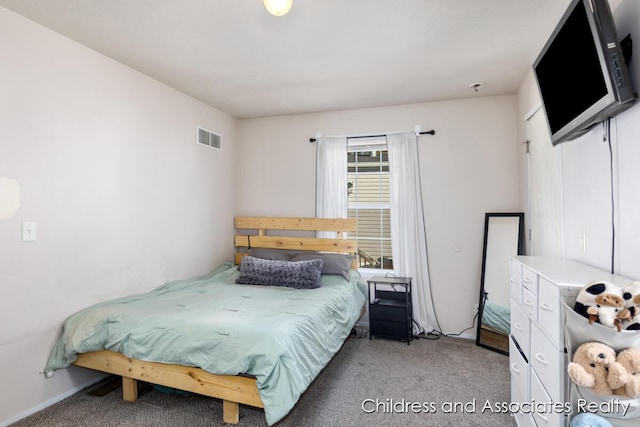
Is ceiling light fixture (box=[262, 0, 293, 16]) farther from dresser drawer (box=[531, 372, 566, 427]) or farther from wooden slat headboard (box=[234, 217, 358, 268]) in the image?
wooden slat headboard (box=[234, 217, 358, 268])

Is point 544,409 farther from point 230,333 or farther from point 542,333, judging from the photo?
point 230,333

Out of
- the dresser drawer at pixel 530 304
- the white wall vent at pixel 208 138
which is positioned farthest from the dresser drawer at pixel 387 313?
the white wall vent at pixel 208 138

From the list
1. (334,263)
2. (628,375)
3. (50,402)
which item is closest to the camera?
(628,375)

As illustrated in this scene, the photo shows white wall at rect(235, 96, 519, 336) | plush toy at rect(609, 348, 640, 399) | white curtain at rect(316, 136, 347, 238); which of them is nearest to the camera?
plush toy at rect(609, 348, 640, 399)

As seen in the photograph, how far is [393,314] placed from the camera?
3287 mm

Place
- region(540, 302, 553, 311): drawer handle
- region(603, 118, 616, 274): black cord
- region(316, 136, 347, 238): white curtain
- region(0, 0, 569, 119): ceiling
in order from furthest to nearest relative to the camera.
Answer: region(316, 136, 347, 238): white curtain → region(0, 0, 569, 119): ceiling → region(603, 118, 616, 274): black cord → region(540, 302, 553, 311): drawer handle

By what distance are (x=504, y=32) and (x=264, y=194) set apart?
298cm

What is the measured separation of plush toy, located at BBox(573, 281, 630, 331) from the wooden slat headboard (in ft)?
8.58

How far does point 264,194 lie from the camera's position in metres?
4.21

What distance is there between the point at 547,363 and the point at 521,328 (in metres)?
0.48

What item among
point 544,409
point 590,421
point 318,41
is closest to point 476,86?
point 318,41

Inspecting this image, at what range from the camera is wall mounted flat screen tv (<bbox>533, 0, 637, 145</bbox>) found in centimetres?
130

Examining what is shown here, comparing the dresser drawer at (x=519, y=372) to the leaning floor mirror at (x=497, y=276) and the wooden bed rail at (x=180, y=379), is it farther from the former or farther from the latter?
the wooden bed rail at (x=180, y=379)

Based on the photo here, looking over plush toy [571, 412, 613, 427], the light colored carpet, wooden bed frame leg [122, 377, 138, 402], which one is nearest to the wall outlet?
plush toy [571, 412, 613, 427]
